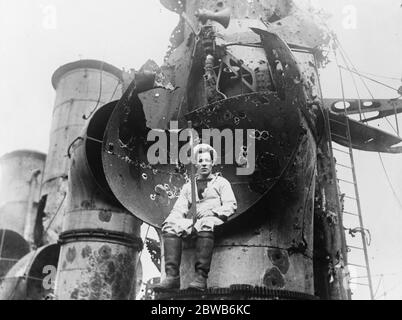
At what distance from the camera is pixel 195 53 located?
781 centimetres

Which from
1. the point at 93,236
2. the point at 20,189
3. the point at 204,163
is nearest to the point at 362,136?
the point at 204,163

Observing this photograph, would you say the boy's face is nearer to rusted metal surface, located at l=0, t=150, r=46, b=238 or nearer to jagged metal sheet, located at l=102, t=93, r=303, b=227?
jagged metal sheet, located at l=102, t=93, r=303, b=227

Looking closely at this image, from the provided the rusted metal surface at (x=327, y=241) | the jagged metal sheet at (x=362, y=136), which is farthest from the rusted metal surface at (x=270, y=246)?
the jagged metal sheet at (x=362, y=136)

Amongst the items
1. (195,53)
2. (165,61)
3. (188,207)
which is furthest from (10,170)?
(188,207)

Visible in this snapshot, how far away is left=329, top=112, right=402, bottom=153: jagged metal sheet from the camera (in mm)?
10023

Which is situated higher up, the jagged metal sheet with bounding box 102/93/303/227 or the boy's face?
the jagged metal sheet with bounding box 102/93/303/227

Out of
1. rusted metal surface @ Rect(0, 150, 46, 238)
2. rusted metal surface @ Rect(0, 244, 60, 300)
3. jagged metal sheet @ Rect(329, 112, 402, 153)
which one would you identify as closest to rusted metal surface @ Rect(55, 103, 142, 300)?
rusted metal surface @ Rect(0, 244, 60, 300)

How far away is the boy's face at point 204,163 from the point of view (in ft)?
19.4

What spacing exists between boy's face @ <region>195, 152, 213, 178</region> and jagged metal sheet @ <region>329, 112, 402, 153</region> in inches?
191

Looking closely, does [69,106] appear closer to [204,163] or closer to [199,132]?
[199,132]

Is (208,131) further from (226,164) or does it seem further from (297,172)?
(297,172)

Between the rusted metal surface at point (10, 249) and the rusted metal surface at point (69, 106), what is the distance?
230 cm

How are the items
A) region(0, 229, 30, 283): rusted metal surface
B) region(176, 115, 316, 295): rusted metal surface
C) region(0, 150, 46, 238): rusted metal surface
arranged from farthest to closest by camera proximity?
1. region(0, 150, 46, 238): rusted metal surface
2. region(0, 229, 30, 283): rusted metal surface
3. region(176, 115, 316, 295): rusted metal surface

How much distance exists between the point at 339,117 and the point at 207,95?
12.4ft
